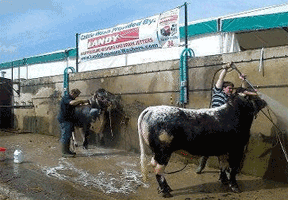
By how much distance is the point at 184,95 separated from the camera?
6582 mm

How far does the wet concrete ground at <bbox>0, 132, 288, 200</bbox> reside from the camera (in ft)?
15.1

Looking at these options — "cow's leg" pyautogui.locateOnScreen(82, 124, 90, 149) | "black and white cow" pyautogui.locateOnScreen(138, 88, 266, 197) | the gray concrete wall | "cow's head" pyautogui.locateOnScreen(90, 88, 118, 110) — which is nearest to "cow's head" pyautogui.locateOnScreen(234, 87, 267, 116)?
"black and white cow" pyautogui.locateOnScreen(138, 88, 266, 197)

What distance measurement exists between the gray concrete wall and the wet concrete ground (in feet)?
2.19

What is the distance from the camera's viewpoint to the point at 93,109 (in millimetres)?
8188

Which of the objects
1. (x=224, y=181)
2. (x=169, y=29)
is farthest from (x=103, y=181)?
(x=169, y=29)

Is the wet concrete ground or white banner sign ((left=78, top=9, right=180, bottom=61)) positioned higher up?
white banner sign ((left=78, top=9, right=180, bottom=61))

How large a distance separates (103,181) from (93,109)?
10.4 feet

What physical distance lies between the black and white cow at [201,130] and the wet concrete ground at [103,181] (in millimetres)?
361

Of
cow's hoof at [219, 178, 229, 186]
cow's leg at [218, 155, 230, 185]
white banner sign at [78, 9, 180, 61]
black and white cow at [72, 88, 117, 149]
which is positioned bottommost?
cow's hoof at [219, 178, 229, 186]

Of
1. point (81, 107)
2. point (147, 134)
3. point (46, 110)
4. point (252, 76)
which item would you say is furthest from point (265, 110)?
point (46, 110)

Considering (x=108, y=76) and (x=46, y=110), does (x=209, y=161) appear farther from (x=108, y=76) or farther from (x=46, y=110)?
(x=46, y=110)

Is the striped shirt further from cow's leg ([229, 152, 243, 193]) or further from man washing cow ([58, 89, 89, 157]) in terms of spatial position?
man washing cow ([58, 89, 89, 157])

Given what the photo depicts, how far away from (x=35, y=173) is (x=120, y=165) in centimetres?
183

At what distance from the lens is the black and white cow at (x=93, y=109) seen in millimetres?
8086
